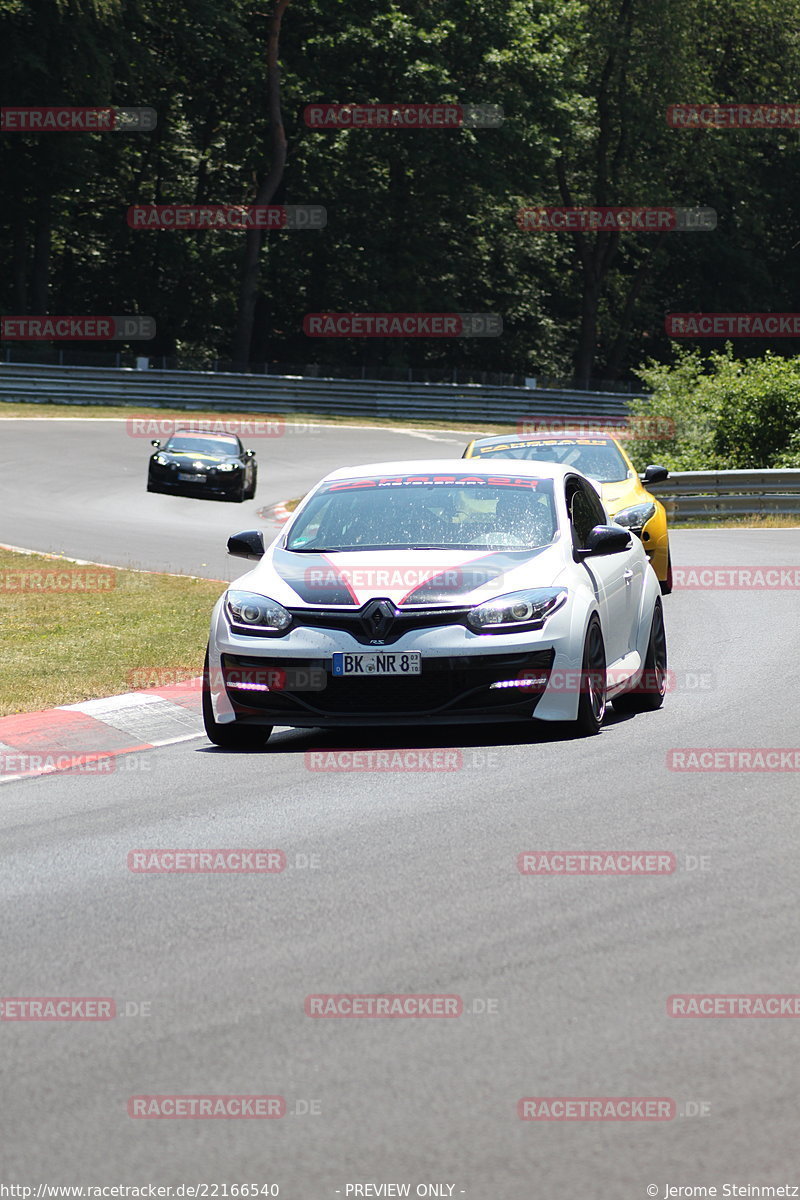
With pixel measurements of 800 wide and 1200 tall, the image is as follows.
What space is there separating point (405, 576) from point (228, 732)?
1.37 m

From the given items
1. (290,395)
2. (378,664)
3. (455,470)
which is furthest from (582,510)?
(290,395)

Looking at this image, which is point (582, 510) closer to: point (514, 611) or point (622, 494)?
point (514, 611)

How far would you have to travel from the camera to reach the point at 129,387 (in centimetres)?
5906

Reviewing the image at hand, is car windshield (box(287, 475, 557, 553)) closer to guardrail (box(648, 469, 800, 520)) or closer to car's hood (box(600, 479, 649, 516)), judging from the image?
car's hood (box(600, 479, 649, 516))

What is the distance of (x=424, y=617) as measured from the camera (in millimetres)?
9227

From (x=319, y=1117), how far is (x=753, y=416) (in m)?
30.5

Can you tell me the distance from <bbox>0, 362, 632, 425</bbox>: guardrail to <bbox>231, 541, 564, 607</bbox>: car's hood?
160 feet

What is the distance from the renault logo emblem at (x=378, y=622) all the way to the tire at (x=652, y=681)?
2.35m

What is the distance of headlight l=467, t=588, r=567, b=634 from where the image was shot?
30.4 ft

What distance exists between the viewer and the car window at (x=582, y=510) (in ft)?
35.0

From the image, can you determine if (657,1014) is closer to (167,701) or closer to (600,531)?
(600,531)

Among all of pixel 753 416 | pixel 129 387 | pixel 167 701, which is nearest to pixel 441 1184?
pixel 167 701

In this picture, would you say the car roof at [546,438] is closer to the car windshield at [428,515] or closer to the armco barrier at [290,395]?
the car windshield at [428,515]

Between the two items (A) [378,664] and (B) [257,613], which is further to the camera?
(B) [257,613]
